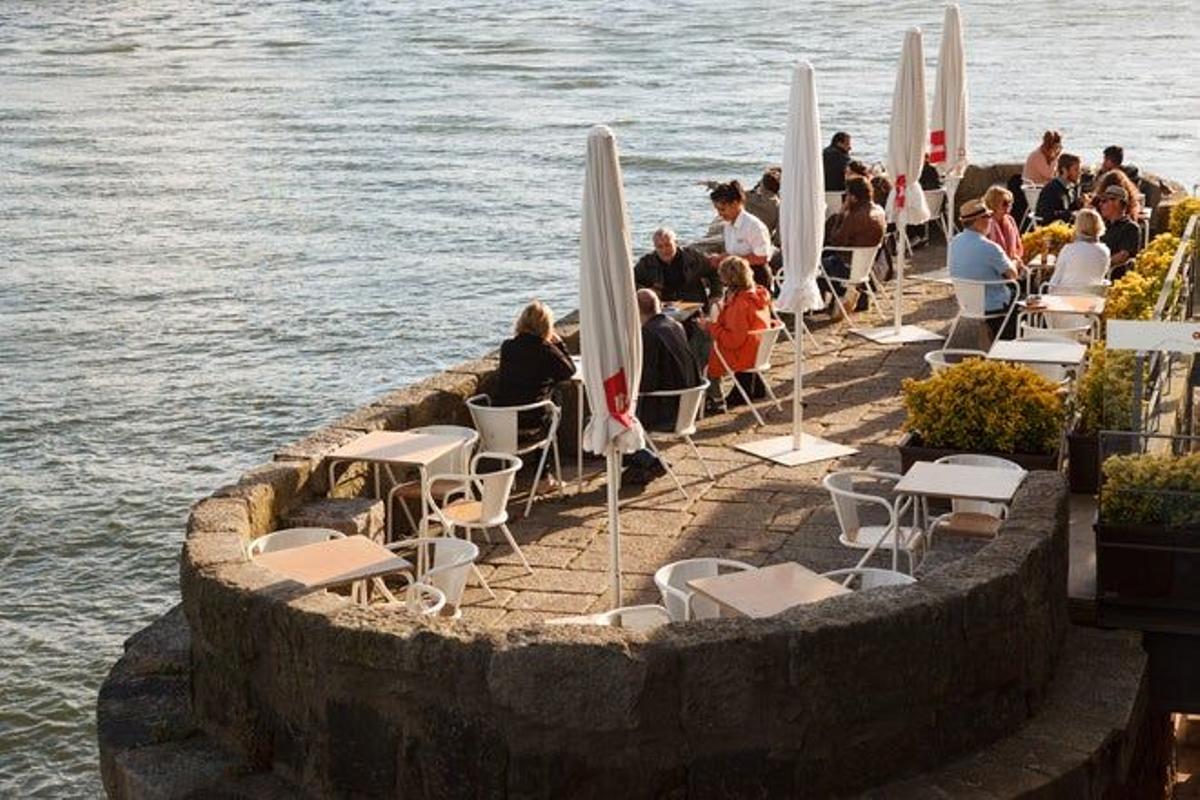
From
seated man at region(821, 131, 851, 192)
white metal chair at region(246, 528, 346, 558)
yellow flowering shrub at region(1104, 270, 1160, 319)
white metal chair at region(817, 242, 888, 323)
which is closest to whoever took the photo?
white metal chair at region(246, 528, 346, 558)

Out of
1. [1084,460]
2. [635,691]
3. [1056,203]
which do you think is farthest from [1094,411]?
[1056,203]

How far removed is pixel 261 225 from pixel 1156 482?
28381 mm

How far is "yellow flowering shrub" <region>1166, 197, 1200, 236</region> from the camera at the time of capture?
1706 centimetres

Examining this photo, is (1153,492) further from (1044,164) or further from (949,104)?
(1044,164)

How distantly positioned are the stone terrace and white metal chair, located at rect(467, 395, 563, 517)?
26 cm

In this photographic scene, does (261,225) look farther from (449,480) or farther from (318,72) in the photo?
(449,480)

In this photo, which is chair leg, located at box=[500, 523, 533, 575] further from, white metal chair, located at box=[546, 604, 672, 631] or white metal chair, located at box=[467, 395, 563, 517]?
white metal chair, located at box=[546, 604, 672, 631]

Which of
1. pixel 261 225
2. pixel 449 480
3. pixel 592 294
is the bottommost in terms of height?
pixel 261 225

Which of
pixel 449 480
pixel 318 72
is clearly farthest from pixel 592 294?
pixel 318 72

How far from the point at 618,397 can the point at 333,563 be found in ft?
4.77

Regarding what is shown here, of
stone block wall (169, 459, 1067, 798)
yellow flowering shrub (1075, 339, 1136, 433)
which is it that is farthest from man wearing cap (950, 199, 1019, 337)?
stone block wall (169, 459, 1067, 798)

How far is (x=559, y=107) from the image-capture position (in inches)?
1960

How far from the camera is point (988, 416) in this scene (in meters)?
11.0

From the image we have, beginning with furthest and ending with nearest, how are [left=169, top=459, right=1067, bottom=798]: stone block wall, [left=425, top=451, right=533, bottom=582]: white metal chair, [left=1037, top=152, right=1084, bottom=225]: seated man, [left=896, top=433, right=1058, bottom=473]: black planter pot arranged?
[left=1037, top=152, right=1084, bottom=225]: seated man, [left=896, top=433, right=1058, bottom=473]: black planter pot, [left=425, top=451, right=533, bottom=582]: white metal chair, [left=169, top=459, right=1067, bottom=798]: stone block wall
